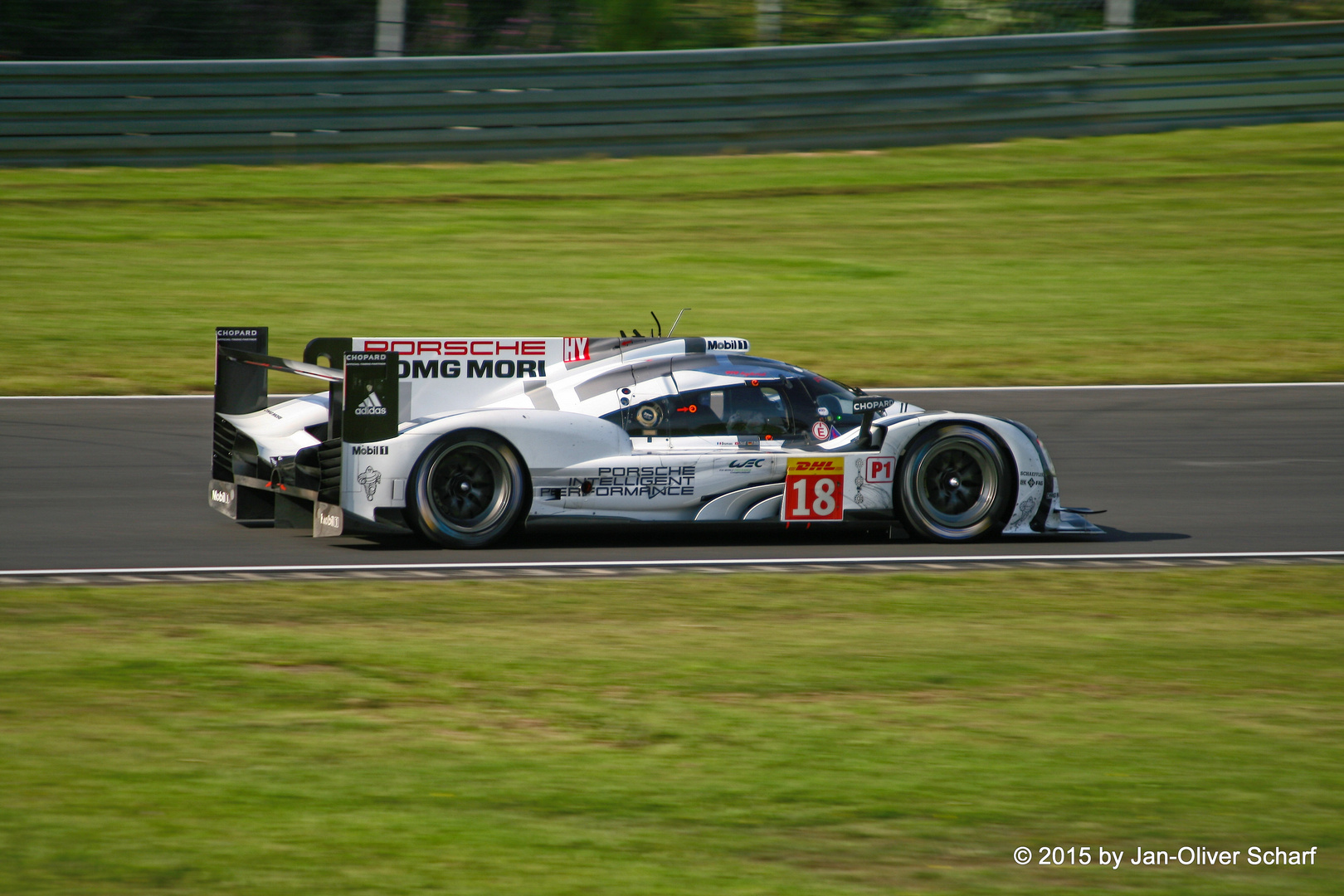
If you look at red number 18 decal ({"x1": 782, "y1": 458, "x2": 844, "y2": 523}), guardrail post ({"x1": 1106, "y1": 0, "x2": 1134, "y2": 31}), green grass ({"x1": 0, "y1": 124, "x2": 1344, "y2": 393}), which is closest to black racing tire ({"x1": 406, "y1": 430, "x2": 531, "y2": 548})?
red number 18 decal ({"x1": 782, "y1": 458, "x2": 844, "y2": 523})

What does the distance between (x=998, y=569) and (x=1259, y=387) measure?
693cm

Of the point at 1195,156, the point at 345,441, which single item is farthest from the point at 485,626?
the point at 1195,156

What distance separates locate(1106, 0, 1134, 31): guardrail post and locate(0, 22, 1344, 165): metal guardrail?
2.25 ft

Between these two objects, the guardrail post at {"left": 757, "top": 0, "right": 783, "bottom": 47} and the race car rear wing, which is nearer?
the race car rear wing

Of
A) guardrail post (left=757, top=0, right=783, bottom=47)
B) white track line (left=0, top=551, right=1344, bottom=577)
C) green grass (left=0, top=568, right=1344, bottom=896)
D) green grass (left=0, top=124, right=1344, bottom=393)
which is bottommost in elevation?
green grass (left=0, top=568, right=1344, bottom=896)

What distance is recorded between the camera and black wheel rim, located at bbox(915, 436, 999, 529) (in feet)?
31.1

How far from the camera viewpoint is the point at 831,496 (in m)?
9.35

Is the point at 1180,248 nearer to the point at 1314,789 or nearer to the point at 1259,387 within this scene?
the point at 1259,387

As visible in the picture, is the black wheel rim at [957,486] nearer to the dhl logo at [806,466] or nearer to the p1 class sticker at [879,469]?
the p1 class sticker at [879,469]

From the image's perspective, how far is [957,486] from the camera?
9.59 meters

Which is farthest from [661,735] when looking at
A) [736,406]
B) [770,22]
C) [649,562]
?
[770,22]

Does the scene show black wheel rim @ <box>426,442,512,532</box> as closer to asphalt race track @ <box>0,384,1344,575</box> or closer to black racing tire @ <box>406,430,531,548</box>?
black racing tire @ <box>406,430,531,548</box>

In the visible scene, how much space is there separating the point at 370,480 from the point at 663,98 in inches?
488

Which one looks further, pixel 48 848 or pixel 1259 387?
pixel 1259 387
